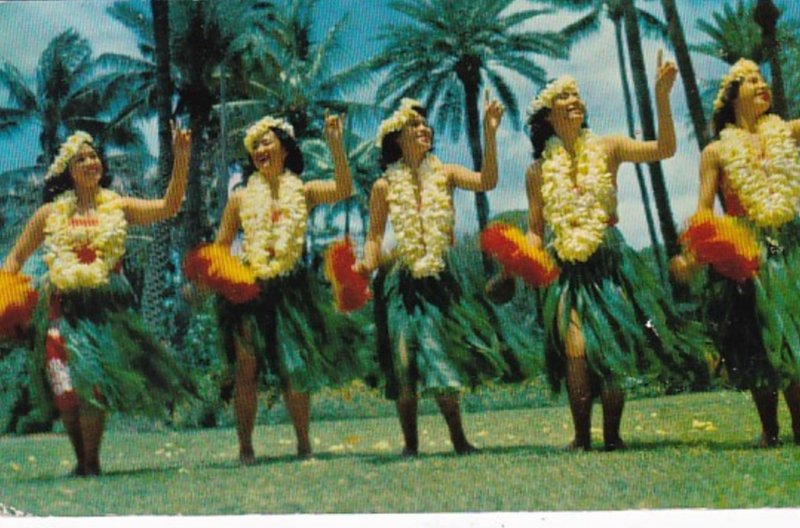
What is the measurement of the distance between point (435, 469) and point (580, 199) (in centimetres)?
138

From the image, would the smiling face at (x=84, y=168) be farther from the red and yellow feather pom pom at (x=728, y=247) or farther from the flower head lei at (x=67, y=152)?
the red and yellow feather pom pom at (x=728, y=247)

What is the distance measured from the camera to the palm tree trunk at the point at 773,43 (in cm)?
547

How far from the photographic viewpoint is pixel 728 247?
535 centimetres

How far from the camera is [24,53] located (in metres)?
6.57

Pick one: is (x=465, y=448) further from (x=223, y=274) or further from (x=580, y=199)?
(x=223, y=274)

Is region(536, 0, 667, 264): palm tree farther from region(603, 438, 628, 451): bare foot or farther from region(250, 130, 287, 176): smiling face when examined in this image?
region(250, 130, 287, 176): smiling face

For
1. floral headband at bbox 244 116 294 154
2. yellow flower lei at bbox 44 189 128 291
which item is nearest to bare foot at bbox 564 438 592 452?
floral headband at bbox 244 116 294 154

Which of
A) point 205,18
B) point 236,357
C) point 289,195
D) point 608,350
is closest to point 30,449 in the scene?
point 236,357

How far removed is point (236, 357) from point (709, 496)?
229 centimetres

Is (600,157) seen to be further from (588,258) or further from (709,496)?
(709,496)

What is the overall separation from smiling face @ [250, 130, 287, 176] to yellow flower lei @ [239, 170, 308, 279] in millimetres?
81

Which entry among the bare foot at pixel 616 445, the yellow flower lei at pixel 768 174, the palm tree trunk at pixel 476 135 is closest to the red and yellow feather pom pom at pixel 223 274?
the palm tree trunk at pixel 476 135

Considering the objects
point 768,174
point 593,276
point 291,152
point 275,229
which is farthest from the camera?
point 291,152

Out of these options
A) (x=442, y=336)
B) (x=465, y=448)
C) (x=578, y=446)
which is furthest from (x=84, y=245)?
(x=578, y=446)
